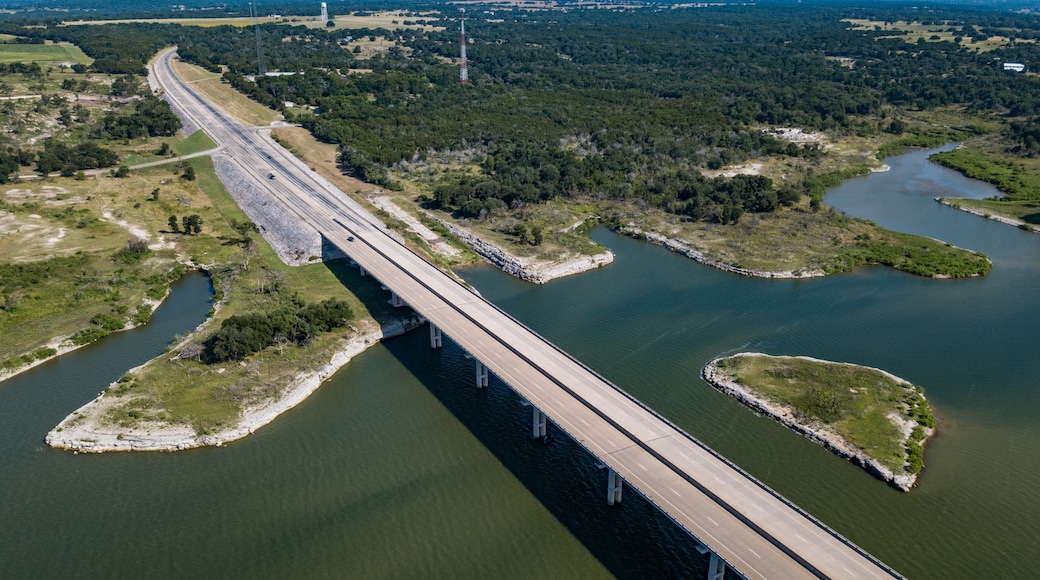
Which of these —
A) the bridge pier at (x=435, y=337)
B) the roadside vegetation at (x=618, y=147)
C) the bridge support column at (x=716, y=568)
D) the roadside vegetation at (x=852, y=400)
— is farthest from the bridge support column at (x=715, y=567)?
the roadside vegetation at (x=618, y=147)

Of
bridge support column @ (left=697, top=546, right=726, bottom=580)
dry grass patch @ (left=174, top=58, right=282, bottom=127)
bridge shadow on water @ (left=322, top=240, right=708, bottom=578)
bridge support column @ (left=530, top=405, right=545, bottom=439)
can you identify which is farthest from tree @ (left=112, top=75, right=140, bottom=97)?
bridge support column @ (left=697, top=546, right=726, bottom=580)

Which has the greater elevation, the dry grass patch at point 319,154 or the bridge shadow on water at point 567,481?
the dry grass patch at point 319,154

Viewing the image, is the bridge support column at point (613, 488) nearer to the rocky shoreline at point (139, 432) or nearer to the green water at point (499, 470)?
the green water at point (499, 470)

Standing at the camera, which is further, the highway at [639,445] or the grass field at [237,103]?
the grass field at [237,103]

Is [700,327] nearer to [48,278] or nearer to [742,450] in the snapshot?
[742,450]

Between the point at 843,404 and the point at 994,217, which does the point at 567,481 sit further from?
the point at 994,217

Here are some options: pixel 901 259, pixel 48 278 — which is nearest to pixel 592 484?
pixel 901 259
